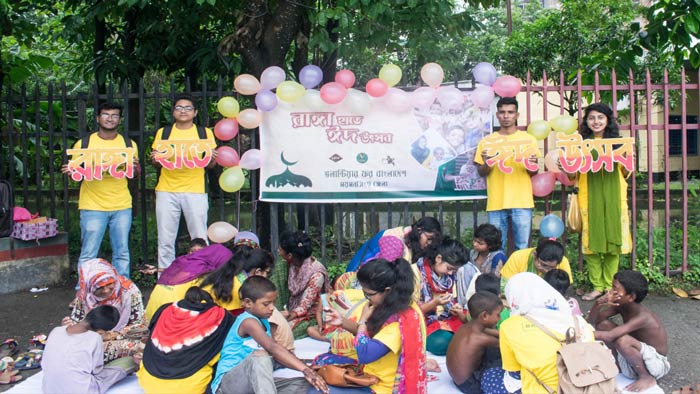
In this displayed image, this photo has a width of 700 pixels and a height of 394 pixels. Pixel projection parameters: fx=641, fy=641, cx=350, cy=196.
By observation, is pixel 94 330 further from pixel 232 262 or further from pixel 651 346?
pixel 651 346

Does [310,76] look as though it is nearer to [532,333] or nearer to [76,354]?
[76,354]

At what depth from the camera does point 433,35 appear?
22.8ft

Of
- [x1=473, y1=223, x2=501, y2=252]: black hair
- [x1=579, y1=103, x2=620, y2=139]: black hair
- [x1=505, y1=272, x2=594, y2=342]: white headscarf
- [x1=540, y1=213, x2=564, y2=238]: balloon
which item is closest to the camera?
[x1=505, y1=272, x2=594, y2=342]: white headscarf

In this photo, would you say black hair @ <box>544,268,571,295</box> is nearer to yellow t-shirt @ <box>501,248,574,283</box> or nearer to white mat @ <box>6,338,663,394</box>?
yellow t-shirt @ <box>501,248,574,283</box>

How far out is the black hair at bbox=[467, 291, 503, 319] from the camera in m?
3.58

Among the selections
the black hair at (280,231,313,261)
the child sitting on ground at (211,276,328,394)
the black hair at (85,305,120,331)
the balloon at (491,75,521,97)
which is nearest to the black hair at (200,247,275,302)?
the black hair at (280,231,313,261)

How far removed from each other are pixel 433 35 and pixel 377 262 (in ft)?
13.2

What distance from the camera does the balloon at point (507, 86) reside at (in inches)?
235

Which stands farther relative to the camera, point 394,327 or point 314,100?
point 314,100

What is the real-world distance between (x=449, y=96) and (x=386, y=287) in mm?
3023

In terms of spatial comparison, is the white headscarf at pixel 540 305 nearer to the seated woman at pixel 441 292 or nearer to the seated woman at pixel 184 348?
the seated woman at pixel 441 292

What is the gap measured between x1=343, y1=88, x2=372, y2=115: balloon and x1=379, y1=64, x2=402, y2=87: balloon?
10.2 inches

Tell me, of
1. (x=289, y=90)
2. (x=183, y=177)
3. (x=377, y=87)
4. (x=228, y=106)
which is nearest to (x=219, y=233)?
(x=183, y=177)

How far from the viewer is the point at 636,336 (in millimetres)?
4020
